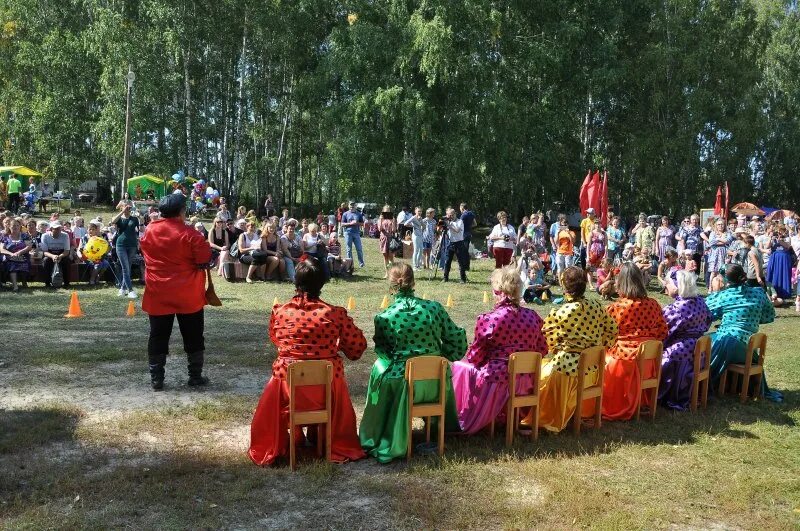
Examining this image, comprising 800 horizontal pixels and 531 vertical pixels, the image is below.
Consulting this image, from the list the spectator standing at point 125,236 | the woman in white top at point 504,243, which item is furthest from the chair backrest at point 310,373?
the woman in white top at point 504,243

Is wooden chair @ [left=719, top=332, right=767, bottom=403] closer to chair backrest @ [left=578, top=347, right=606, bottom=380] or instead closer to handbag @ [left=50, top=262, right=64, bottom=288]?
chair backrest @ [left=578, top=347, right=606, bottom=380]

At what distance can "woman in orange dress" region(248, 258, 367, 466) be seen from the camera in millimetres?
4965

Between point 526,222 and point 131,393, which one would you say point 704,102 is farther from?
point 131,393

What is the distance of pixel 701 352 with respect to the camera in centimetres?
659

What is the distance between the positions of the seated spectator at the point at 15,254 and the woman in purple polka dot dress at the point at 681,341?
11.3 meters

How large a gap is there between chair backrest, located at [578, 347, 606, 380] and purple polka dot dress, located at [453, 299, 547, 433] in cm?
40

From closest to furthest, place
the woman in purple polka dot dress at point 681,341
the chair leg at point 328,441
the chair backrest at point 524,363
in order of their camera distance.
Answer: the chair leg at point 328,441 → the chair backrest at point 524,363 → the woman in purple polka dot dress at point 681,341

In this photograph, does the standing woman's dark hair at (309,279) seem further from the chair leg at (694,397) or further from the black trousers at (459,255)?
the black trousers at (459,255)

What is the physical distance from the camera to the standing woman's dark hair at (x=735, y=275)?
7.13 m

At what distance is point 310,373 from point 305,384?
0.08 meters

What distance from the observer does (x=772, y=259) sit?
48.6ft

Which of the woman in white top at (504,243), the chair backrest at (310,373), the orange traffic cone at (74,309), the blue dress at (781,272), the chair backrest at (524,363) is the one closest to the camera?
the chair backrest at (310,373)

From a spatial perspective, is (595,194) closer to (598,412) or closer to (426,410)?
(598,412)

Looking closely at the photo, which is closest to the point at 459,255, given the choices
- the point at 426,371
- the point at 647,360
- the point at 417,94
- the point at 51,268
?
the point at 51,268
